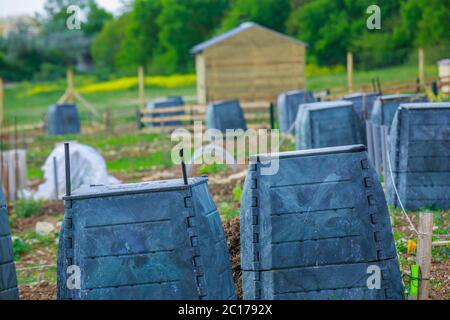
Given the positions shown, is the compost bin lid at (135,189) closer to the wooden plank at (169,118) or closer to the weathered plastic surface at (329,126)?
the weathered plastic surface at (329,126)

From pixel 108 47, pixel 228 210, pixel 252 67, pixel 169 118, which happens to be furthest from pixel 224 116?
pixel 108 47

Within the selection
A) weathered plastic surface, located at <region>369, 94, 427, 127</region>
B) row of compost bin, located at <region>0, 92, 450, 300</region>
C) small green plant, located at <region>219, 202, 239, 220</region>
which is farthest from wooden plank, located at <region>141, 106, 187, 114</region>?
row of compost bin, located at <region>0, 92, 450, 300</region>

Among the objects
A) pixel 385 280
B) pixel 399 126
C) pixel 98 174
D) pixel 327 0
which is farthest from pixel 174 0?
pixel 385 280

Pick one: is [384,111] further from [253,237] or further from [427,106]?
[253,237]

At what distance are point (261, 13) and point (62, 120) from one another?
37.2m

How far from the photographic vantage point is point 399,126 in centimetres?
1260

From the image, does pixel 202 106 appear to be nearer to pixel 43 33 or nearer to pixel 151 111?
pixel 151 111

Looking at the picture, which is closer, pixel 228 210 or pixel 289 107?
pixel 228 210

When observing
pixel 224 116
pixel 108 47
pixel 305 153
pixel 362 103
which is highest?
pixel 108 47

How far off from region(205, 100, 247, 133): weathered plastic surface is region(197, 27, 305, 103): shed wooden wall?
29.1 feet

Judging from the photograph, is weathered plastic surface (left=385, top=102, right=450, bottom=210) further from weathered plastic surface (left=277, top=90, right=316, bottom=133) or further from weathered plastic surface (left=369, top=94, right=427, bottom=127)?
weathered plastic surface (left=277, top=90, right=316, bottom=133)

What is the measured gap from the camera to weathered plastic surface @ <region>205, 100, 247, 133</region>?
28859 millimetres

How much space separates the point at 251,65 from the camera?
38.9 metres

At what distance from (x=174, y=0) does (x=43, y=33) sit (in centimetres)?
2009
